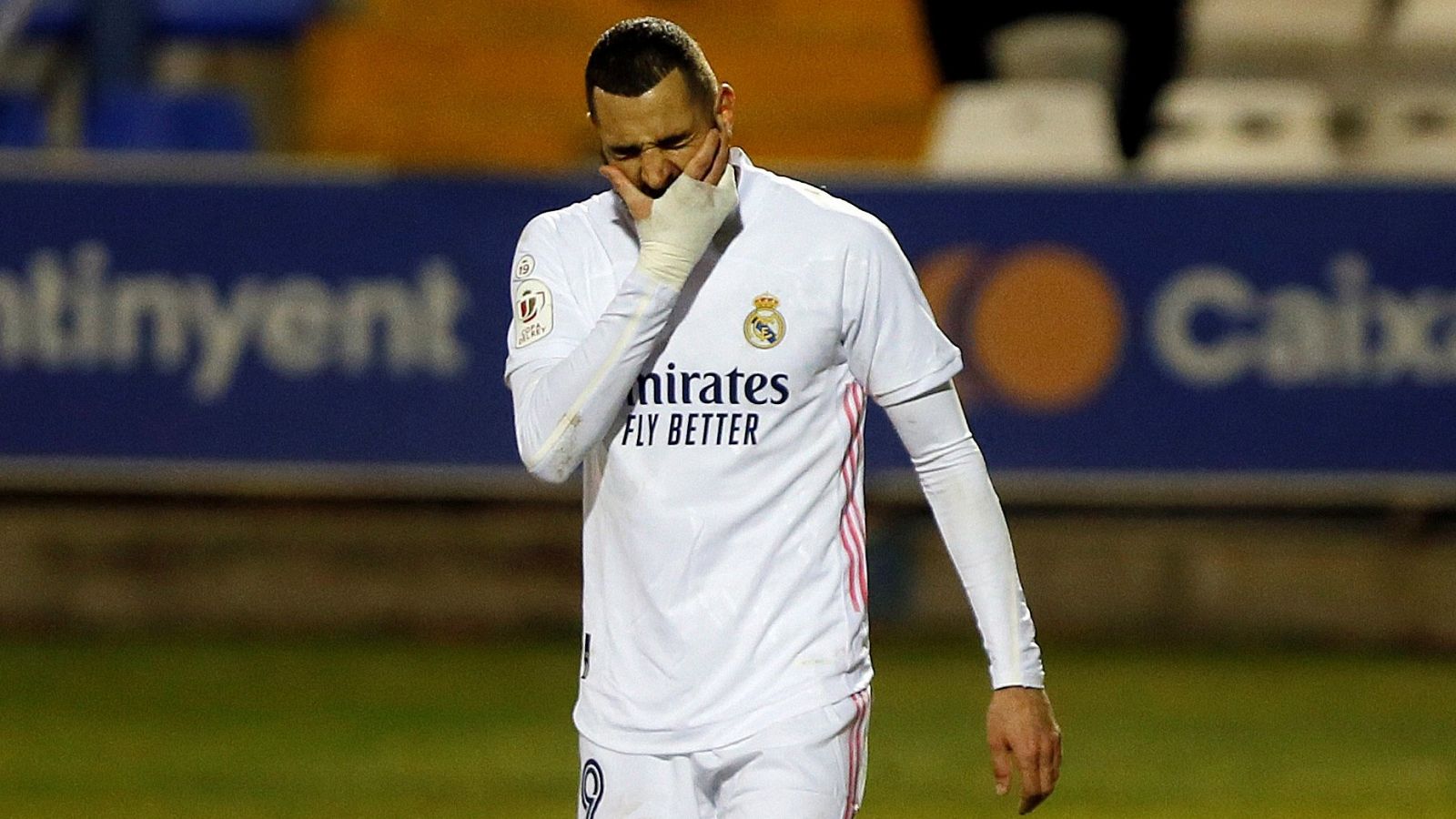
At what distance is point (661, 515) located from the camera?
3957 millimetres

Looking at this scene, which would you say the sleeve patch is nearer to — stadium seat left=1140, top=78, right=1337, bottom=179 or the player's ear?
the player's ear

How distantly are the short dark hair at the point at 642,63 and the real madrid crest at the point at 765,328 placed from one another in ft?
1.14

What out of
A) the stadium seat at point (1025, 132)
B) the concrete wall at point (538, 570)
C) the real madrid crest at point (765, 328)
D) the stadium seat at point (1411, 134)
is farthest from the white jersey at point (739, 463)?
the stadium seat at point (1411, 134)

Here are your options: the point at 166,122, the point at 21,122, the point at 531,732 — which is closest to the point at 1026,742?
the point at 531,732

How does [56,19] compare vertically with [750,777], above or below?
above

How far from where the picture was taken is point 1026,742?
12.8 ft

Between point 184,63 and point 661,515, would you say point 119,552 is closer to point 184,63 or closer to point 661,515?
point 184,63

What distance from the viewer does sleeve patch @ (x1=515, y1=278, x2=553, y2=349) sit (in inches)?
159

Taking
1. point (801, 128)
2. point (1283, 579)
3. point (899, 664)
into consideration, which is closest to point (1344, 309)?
point (1283, 579)

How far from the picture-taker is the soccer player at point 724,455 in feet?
12.8

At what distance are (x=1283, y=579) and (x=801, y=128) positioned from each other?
3.84m

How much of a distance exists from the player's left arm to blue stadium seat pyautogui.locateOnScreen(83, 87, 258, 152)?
921cm

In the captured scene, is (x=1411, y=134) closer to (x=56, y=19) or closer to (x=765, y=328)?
(x=56, y=19)

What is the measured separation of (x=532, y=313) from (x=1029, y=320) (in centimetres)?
706
